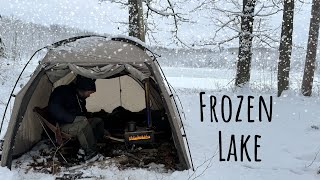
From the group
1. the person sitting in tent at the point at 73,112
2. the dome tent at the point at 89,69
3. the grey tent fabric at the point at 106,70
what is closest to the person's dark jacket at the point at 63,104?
the person sitting in tent at the point at 73,112

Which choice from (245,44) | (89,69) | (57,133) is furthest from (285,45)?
(57,133)

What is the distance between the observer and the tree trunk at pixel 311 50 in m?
11.6

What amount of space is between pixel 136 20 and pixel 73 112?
5.16 m

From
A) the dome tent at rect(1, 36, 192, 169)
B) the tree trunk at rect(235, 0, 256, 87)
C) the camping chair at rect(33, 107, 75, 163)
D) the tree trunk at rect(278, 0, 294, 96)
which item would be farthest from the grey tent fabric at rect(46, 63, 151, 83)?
the tree trunk at rect(235, 0, 256, 87)

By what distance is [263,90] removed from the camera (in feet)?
44.9

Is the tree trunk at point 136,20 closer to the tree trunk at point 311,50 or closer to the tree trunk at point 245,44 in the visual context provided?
the tree trunk at point 245,44

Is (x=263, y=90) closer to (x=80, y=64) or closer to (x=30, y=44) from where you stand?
(x=80, y=64)

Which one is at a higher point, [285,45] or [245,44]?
[245,44]

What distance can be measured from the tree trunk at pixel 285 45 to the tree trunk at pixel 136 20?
4820 mm

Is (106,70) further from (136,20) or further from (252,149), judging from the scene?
(136,20)

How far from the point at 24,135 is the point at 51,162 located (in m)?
0.98

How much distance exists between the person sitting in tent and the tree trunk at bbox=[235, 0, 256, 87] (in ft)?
26.1

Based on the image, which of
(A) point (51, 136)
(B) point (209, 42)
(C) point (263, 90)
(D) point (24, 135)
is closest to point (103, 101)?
(A) point (51, 136)

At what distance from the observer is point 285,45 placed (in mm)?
11367
